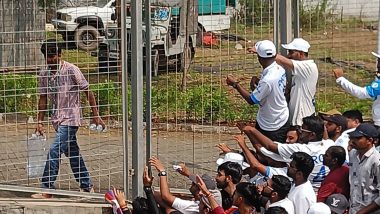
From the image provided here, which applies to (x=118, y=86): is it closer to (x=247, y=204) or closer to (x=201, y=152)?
(x=201, y=152)

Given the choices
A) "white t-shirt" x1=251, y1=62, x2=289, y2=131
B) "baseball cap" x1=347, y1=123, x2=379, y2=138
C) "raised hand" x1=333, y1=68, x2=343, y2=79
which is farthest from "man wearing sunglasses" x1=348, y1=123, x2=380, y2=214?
"raised hand" x1=333, y1=68, x2=343, y2=79

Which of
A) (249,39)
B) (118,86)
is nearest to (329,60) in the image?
(249,39)

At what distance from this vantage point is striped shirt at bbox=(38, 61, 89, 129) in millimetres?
8867

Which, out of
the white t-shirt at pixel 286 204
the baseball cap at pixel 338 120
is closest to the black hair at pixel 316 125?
the baseball cap at pixel 338 120

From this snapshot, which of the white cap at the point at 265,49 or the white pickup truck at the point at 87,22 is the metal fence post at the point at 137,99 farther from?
the white cap at the point at 265,49

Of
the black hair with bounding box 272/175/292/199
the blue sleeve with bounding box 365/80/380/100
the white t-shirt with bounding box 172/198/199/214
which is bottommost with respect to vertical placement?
the white t-shirt with bounding box 172/198/199/214

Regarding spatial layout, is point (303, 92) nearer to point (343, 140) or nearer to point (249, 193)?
point (343, 140)

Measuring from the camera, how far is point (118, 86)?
893 centimetres

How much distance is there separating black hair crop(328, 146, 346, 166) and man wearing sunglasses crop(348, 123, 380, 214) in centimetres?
23

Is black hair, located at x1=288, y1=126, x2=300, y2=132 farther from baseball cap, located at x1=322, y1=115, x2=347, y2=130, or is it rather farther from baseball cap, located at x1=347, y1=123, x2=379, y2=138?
baseball cap, located at x1=347, y1=123, x2=379, y2=138

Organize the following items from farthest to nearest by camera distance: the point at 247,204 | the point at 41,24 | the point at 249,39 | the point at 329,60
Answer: the point at 329,60, the point at 249,39, the point at 41,24, the point at 247,204

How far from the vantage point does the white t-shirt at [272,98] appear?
9.02 meters

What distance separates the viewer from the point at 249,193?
7215 mm

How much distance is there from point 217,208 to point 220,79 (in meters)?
2.56
